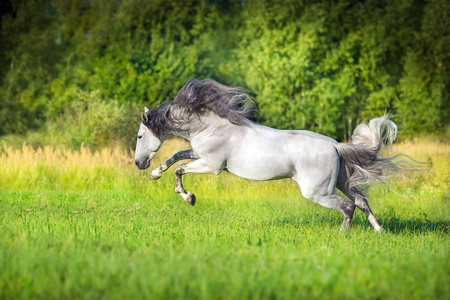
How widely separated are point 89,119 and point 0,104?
44.6 feet

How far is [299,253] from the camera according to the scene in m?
5.72

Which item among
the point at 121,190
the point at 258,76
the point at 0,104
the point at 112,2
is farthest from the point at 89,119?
the point at 0,104

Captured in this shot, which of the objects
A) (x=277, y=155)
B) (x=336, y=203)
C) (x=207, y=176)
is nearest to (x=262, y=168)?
(x=277, y=155)

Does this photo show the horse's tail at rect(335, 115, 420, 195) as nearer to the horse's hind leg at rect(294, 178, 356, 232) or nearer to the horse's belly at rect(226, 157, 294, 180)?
the horse's hind leg at rect(294, 178, 356, 232)

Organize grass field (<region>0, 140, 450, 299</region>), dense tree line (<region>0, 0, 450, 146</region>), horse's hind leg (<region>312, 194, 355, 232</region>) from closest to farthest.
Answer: grass field (<region>0, 140, 450, 299</region>) < horse's hind leg (<region>312, 194, 355, 232</region>) < dense tree line (<region>0, 0, 450, 146</region>)

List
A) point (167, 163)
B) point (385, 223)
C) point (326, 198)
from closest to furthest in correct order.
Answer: point (326, 198), point (167, 163), point (385, 223)

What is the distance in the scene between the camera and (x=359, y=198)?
739 centimetres

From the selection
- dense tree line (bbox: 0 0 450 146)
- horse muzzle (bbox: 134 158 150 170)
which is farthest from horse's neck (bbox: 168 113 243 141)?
dense tree line (bbox: 0 0 450 146)

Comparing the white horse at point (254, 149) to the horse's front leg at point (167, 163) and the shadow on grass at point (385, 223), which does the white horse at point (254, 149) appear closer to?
the horse's front leg at point (167, 163)

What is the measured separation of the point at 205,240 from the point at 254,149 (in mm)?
1456

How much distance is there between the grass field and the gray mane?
1.56 m

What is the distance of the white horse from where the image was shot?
6.96 meters

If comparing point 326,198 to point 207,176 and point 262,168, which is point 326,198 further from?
point 207,176

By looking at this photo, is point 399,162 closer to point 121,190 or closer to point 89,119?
point 121,190
